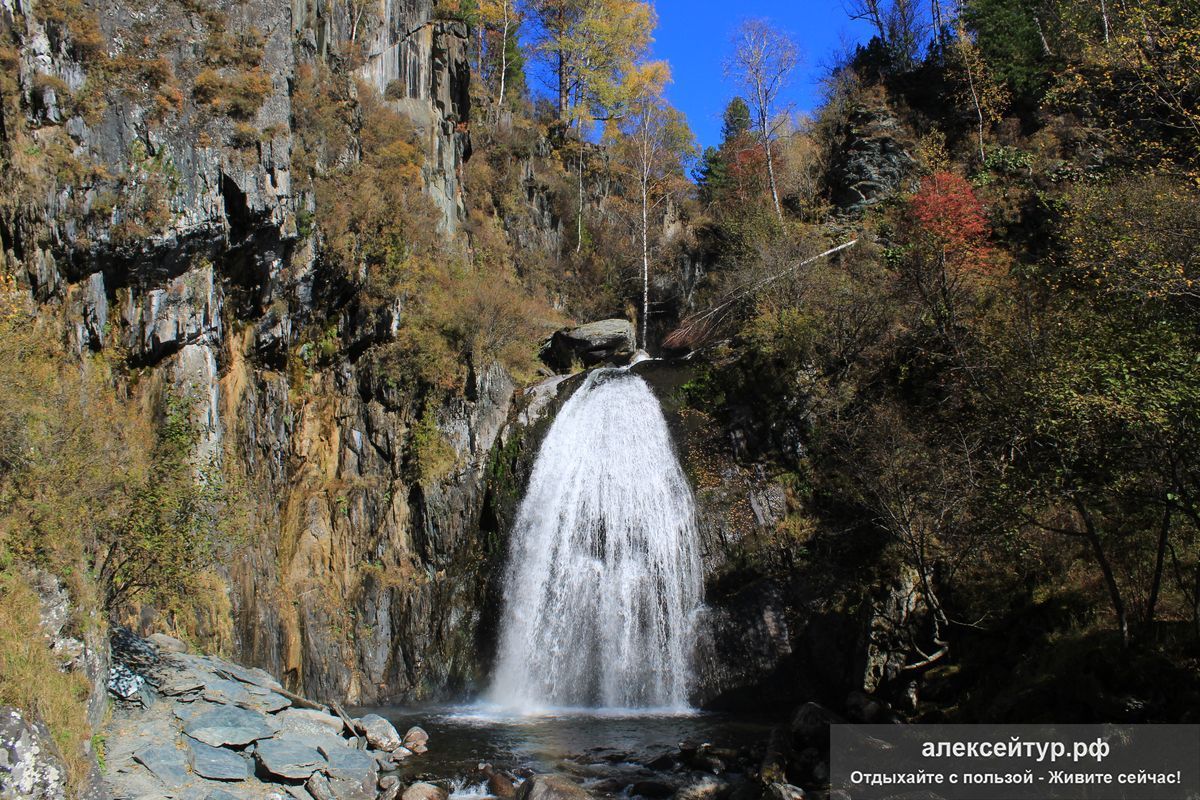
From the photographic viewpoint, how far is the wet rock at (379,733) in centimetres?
1341

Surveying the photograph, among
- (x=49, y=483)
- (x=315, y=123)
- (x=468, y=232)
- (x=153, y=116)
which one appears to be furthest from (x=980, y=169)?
(x=49, y=483)

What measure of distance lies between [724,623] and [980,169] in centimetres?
1988

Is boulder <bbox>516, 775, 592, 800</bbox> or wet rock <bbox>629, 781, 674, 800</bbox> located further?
wet rock <bbox>629, 781, 674, 800</bbox>

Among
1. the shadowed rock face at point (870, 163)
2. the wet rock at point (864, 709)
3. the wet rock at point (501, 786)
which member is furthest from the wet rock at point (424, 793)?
the shadowed rock face at point (870, 163)

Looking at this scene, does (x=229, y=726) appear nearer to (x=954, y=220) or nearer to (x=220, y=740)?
(x=220, y=740)

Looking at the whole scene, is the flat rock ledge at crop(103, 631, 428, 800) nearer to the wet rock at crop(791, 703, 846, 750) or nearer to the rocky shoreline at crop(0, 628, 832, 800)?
the rocky shoreline at crop(0, 628, 832, 800)

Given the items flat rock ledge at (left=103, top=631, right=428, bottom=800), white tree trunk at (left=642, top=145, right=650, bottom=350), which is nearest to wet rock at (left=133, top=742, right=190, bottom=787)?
flat rock ledge at (left=103, top=631, right=428, bottom=800)

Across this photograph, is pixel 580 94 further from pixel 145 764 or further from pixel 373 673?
pixel 145 764

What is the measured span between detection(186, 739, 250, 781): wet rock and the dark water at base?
9.06 ft

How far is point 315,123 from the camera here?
2042cm

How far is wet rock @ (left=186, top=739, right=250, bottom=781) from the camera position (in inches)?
397

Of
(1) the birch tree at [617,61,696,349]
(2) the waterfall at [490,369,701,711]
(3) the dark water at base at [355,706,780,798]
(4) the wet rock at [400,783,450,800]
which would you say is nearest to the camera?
(4) the wet rock at [400,783,450,800]

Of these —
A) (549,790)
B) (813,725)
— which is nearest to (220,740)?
(549,790)

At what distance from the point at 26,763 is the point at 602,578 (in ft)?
40.5
